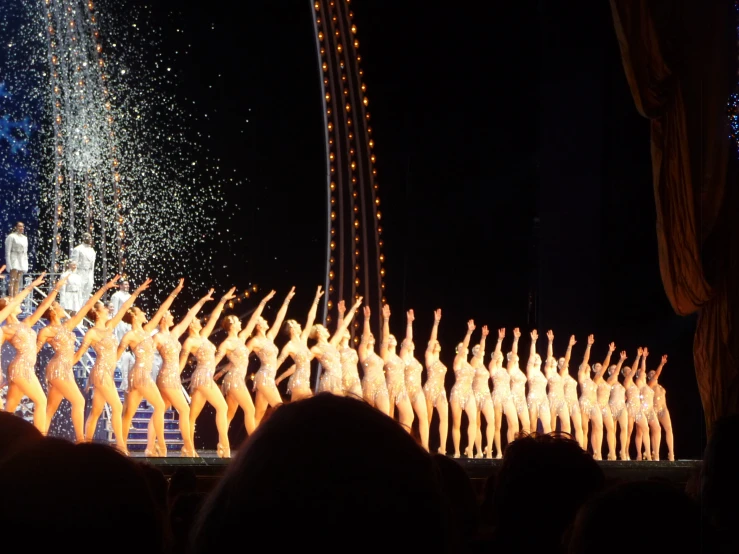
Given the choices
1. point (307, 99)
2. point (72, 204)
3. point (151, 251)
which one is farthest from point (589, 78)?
point (72, 204)

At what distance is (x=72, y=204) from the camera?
10.7 m

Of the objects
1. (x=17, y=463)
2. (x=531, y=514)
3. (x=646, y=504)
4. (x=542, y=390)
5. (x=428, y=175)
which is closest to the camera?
(x=17, y=463)

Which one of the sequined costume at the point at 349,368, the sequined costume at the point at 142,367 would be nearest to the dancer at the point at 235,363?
the sequined costume at the point at 142,367

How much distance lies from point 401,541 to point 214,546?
0.15 metres

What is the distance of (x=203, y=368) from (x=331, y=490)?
6.48 m

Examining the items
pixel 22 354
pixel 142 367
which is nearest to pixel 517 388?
pixel 142 367

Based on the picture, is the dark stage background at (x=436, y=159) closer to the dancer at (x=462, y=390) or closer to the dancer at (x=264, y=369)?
the dancer at (x=462, y=390)

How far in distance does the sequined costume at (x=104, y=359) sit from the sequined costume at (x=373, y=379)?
2441mm

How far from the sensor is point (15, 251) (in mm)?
9141

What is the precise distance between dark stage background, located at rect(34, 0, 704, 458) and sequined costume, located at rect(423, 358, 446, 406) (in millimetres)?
1659

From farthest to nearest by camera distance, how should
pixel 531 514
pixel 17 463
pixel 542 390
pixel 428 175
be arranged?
pixel 428 175 → pixel 542 390 → pixel 531 514 → pixel 17 463

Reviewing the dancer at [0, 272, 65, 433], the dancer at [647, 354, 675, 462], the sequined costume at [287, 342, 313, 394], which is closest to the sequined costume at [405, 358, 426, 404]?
the sequined costume at [287, 342, 313, 394]

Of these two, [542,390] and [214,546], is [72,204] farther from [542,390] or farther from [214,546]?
[214,546]

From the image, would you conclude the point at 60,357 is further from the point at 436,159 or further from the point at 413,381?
the point at 436,159
